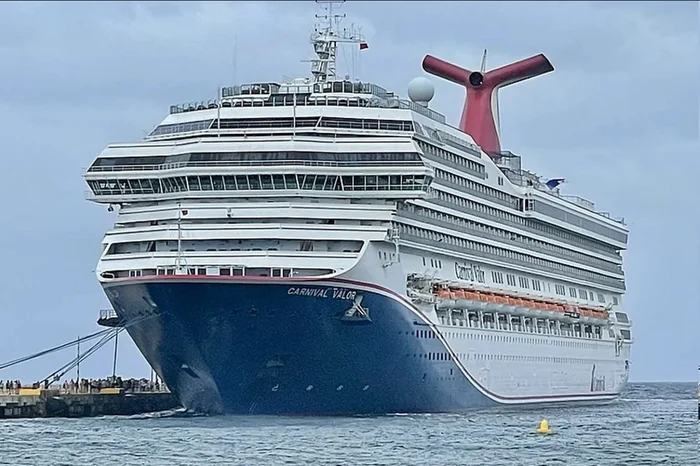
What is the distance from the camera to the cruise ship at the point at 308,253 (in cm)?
5877

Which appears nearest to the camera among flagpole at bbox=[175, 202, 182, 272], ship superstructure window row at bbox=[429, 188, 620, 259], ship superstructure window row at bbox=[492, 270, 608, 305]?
flagpole at bbox=[175, 202, 182, 272]

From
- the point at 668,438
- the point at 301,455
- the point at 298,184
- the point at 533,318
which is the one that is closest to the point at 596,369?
the point at 533,318

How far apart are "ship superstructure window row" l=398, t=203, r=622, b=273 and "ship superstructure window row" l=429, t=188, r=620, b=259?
1.62ft

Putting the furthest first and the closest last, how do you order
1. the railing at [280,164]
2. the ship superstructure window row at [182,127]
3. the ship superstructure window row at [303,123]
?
the ship superstructure window row at [182,127], the ship superstructure window row at [303,123], the railing at [280,164]

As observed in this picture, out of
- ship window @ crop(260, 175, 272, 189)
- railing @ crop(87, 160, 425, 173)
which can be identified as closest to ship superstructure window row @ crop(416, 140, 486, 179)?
railing @ crop(87, 160, 425, 173)

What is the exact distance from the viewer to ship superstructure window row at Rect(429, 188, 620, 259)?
Result: 231ft

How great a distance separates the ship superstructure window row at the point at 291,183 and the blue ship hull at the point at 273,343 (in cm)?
452

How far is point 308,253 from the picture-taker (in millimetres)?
59656

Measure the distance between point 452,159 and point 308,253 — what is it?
48.3 ft

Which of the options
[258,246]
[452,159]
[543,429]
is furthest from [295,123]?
[543,429]

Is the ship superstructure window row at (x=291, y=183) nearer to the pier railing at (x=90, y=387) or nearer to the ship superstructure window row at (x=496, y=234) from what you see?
the ship superstructure window row at (x=496, y=234)

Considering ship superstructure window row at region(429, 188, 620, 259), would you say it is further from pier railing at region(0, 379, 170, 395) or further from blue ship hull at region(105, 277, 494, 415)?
pier railing at region(0, 379, 170, 395)

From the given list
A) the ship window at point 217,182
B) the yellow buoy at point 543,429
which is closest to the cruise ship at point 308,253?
the ship window at point 217,182

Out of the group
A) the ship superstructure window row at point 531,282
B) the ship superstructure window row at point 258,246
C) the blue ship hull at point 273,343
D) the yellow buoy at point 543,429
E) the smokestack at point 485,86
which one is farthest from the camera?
the smokestack at point 485,86
